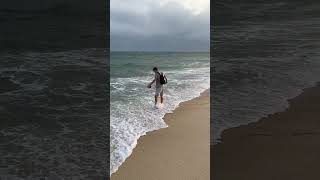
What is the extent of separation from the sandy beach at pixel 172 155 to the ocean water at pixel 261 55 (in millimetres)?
401

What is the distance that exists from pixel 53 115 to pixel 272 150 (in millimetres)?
2484

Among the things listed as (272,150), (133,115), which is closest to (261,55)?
(272,150)

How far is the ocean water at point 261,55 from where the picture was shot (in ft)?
15.5

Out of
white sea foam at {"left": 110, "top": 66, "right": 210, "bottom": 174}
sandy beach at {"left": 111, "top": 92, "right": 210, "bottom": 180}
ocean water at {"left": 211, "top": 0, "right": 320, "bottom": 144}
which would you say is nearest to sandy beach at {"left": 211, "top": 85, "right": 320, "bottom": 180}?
ocean water at {"left": 211, "top": 0, "right": 320, "bottom": 144}

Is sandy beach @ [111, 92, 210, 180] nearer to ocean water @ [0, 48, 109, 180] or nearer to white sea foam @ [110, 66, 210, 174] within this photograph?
white sea foam @ [110, 66, 210, 174]

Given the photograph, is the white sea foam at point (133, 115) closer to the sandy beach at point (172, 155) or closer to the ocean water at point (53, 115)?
the sandy beach at point (172, 155)

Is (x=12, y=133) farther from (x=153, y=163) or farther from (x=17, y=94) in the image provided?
(x=153, y=163)

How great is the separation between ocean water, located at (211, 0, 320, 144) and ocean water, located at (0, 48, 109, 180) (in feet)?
4.33

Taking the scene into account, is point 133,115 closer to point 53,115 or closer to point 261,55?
point 53,115

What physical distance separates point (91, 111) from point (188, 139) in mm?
1443

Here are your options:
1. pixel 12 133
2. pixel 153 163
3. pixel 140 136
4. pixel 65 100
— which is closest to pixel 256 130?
pixel 153 163

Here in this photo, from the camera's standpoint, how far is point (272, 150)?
4184 millimetres

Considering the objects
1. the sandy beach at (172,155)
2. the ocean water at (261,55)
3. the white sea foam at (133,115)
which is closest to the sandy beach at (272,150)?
the ocean water at (261,55)

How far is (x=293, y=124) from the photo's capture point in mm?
4676
